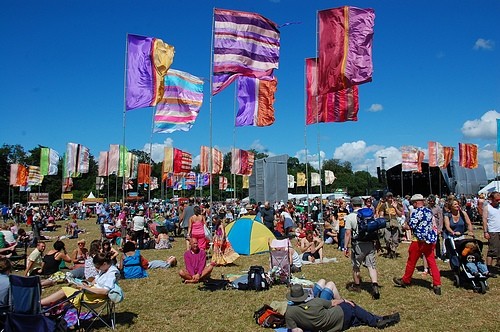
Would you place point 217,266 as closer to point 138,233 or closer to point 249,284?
point 249,284

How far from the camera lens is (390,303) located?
6.87 m

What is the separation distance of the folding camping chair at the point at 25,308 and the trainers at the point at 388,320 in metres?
4.33

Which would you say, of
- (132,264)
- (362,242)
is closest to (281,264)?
(362,242)

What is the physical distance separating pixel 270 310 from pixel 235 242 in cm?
737

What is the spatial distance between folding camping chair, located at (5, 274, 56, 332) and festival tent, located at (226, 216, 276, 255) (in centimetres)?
866

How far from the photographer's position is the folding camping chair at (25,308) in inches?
191


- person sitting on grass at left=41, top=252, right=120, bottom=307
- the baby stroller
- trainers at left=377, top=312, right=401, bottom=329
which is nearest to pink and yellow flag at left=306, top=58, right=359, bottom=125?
the baby stroller

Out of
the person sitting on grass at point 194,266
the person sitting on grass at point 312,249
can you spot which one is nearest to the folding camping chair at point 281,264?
the person sitting on grass at point 194,266

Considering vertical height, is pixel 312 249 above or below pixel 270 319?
above

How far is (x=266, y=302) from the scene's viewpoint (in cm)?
721

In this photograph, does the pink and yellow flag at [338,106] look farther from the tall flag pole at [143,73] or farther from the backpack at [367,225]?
the backpack at [367,225]

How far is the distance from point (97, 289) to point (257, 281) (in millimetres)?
3348

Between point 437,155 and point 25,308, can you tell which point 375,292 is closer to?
point 25,308

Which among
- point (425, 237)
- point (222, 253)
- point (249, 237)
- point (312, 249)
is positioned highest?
point (425, 237)
